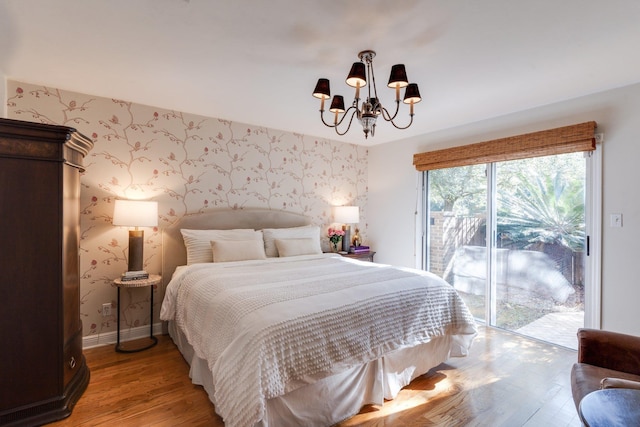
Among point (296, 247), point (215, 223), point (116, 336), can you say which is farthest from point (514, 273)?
point (116, 336)

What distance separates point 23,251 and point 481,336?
3.83 m

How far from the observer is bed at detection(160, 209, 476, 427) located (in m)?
1.54

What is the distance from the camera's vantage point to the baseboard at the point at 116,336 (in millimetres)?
2897

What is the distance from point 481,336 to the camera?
10.6 feet

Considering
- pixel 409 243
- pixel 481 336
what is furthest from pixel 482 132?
pixel 481 336

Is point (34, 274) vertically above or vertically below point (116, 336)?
above

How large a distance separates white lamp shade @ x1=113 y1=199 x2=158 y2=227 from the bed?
0.58 meters

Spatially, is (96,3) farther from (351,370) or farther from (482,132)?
(482,132)

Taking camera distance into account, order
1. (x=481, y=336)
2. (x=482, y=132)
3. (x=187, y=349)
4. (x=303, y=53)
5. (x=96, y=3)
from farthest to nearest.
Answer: (x=482, y=132) < (x=481, y=336) < (x=187, y=349) < (x=303, y=53) < (x=96, y=3)

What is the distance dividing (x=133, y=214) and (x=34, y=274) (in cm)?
98

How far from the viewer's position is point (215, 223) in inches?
137

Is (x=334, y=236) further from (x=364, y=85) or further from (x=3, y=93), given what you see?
(x=3, y=93)

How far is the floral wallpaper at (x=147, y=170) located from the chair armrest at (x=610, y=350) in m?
3.19

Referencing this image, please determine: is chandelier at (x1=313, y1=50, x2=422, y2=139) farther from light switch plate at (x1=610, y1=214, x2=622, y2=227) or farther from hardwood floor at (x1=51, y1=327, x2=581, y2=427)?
light switch plate at (x1=610, y1=214, x2=622, y2=227)
